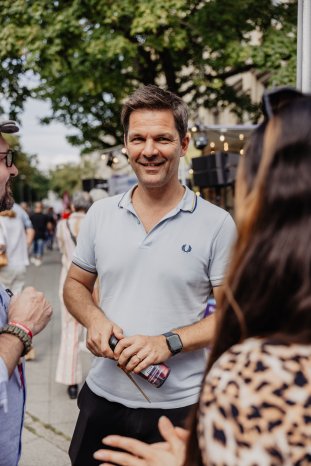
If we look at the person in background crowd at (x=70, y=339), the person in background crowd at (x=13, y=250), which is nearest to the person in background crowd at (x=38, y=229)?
the person in background crowd at (x=13, y=250)

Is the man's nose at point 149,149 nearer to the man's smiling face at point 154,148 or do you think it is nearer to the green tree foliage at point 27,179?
the man's smiling face at point 154,148

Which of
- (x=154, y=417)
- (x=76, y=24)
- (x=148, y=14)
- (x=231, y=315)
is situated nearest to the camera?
(x=231, y=315)

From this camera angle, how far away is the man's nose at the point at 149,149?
7.77 feet

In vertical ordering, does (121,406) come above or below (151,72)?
below

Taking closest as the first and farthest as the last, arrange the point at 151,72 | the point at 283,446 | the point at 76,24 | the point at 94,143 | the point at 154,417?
1. the point at 283,446
2. the point at 154,417
3. the point at 76,24
4. the point at 151,72
5. the point at 94,143

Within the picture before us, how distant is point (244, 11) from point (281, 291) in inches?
412

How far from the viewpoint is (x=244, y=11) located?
10.6 m

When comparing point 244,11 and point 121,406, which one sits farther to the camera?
point 244,11

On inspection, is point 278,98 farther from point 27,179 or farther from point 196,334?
point 27,179

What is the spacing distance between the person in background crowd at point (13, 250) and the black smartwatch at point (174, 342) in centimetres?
462

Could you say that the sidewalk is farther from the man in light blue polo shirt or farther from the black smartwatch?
the black smartwatch

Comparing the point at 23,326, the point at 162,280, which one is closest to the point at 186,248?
the point at 162,280

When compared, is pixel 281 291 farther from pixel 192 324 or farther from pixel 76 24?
pixel 76 24

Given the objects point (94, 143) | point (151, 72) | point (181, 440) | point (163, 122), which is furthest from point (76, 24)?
Answer: point (181, 440)
